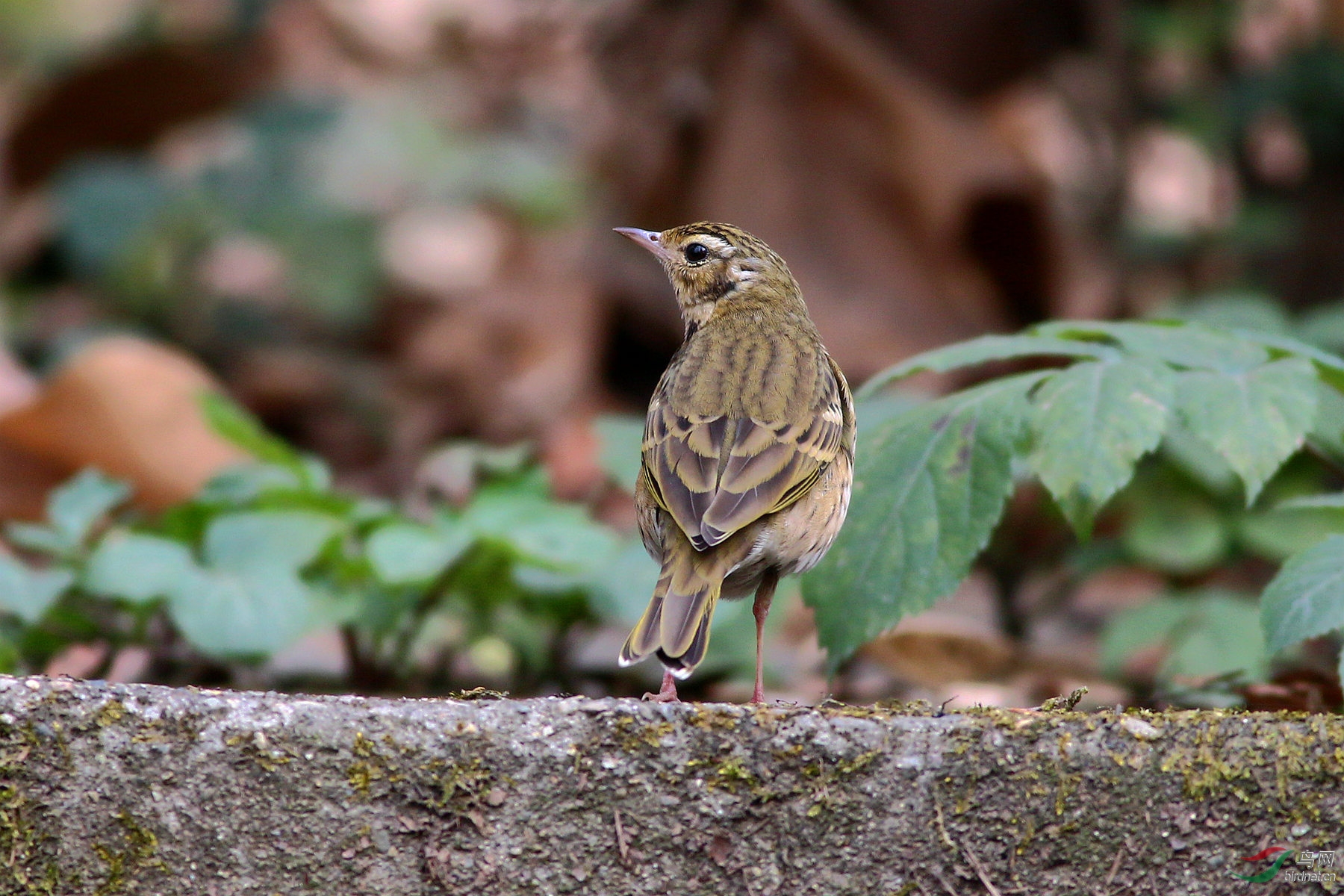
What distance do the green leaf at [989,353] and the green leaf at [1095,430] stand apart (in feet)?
0.52

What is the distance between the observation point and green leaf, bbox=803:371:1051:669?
324 cm

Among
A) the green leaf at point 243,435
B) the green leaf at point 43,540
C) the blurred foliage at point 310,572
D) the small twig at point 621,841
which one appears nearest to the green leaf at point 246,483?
the blurred foliage at point 310,572

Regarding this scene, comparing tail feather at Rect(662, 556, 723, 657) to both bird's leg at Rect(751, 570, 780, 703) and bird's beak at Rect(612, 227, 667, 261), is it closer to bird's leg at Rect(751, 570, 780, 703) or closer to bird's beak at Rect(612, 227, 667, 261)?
bird's leg at Rect(751, 570, 780, 703)

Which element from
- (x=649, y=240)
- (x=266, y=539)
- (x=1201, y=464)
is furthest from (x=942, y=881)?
(x=1201, y=464)

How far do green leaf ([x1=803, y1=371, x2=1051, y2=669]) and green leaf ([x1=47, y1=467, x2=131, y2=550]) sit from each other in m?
2.12

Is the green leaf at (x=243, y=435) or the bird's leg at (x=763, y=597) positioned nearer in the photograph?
the bird's leg at (x=763, y=597)

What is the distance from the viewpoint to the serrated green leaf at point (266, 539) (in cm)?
394

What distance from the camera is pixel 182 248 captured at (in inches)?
368

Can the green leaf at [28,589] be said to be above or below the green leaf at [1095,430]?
above

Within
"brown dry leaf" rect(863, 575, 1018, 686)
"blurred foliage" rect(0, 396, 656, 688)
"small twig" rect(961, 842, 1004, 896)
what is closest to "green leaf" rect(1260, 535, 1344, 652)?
"small twig" rect(961, 842, 1004, 896)

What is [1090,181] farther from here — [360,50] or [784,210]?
[360,50]

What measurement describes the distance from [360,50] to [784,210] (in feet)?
21.9

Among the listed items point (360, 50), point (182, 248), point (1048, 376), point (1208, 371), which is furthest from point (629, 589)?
point (360, 50)

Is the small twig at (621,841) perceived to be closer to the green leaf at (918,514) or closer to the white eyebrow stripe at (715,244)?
the green leaf at (918,514)
